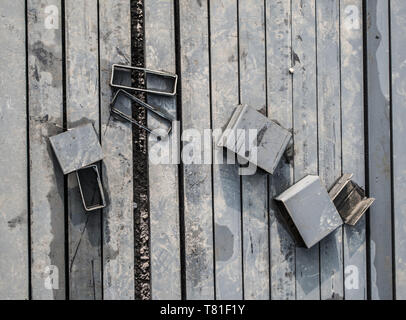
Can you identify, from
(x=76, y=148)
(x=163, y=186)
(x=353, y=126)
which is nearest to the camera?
(x=76, y=148)

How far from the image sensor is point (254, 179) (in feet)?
6.40

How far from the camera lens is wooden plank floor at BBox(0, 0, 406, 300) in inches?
73.1

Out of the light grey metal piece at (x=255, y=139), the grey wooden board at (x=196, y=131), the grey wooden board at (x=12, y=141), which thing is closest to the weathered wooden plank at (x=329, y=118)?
the light grey metal piece at (x=255, y=139)

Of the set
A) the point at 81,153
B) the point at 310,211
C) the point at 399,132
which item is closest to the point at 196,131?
the point at 81,153

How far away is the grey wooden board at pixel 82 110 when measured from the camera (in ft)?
6.11

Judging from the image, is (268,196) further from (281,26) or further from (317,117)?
(281,26)

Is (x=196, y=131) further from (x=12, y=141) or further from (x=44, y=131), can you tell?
(x=12, y=141)

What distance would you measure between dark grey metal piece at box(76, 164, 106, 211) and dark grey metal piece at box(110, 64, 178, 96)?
43cm

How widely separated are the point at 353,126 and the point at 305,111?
0.93 feet

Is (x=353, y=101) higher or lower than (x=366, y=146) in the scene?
higher

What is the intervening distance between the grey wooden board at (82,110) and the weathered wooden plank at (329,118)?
3.82 ft

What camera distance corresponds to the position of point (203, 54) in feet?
6.31
